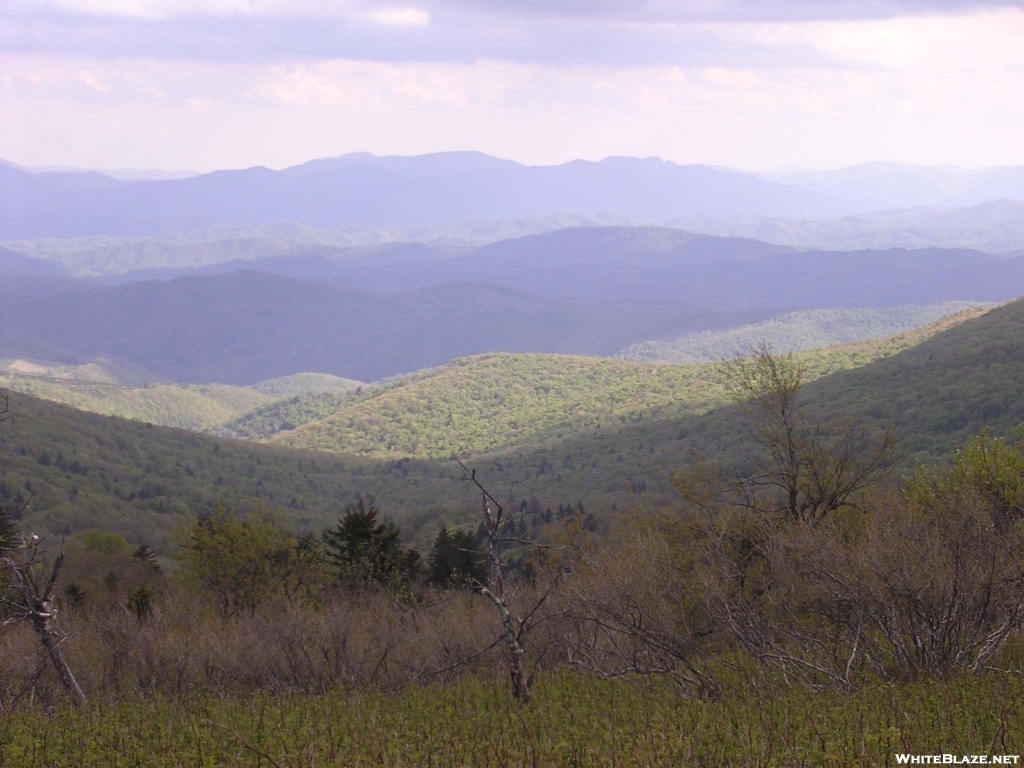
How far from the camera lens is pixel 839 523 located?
848 inches

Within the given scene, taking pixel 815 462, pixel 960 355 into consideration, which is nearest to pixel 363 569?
pixel 815 462

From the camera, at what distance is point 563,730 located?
11016 millimetres

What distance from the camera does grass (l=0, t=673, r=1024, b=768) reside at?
874 cm

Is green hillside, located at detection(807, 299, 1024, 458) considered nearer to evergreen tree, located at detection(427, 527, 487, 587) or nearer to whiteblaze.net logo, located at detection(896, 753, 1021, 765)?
evergreen tree, located at detection(427, 527, 487, 587)

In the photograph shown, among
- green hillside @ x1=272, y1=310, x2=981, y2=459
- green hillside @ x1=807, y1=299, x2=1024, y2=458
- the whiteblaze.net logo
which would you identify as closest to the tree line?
the whiteblaze.net logo

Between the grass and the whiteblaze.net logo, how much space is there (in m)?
0.08

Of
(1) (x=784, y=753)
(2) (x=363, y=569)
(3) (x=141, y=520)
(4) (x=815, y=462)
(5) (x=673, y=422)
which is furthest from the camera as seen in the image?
(5) (x=673, y=422)

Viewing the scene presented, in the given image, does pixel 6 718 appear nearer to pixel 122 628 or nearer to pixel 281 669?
pixel 281 669

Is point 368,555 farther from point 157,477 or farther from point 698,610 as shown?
point 157,477

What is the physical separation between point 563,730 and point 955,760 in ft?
14.7

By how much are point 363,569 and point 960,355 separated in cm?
7679

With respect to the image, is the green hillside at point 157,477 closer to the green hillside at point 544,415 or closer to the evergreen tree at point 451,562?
the green hillside at point 544,415

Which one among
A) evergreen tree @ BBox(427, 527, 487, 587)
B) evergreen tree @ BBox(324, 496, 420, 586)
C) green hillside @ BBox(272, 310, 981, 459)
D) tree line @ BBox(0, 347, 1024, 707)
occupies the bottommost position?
green hillside @ BBox(272, 310, 981, 459)

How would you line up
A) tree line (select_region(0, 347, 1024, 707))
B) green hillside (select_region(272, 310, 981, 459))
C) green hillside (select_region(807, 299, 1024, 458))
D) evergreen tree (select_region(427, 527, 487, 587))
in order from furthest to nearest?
green hillside (select_region(272, 310, 981, 459)), green hillside (select_region(807, 299, 1024, 458)), evergreen tree (select_region(427, 527, 487, 587)), tree line (select_region(0, 347, 1024, 707))
